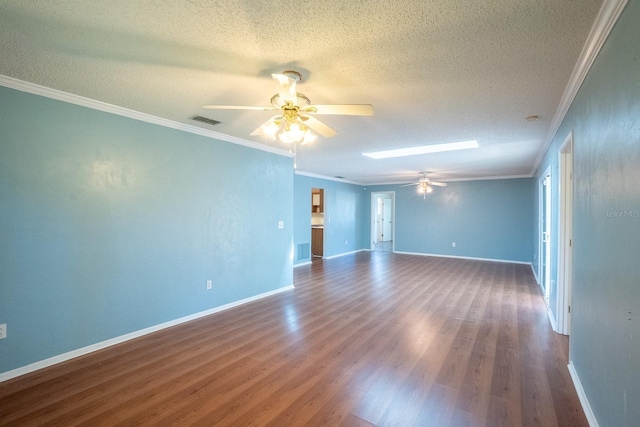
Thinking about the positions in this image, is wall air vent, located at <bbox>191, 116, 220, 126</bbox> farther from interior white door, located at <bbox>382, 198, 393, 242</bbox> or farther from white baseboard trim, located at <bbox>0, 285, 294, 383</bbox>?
interior white door, located at <bbox>382, 198, 393, 242</bbox>

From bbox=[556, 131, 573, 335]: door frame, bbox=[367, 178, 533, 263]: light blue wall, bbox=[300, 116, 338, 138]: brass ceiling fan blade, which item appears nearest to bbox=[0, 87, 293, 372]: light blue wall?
bbox=[300, 116, 338, 138]: brass ceiling fan blade

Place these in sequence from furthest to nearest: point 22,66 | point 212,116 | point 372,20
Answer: point 212,116, point 22,66, point 372,20

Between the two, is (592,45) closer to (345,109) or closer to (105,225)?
(345,109)

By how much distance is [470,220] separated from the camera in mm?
8211

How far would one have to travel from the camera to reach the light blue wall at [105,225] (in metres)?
2.38

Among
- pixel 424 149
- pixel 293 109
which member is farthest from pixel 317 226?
pixel 293 109

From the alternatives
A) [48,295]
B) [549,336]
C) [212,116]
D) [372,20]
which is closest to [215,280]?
[48,295]

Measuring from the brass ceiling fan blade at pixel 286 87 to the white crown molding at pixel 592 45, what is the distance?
5.53ft

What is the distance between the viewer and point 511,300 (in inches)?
175

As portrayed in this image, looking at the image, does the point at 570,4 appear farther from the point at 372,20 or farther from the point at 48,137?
the point at 48,137

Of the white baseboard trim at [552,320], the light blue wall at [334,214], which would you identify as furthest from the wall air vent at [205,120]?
the white baseboard trim at [552,320]

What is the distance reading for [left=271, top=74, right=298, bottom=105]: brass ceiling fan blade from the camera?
6.07 ft

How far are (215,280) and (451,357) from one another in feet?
9.69

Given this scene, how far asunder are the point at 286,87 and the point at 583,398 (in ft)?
9.86
